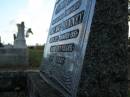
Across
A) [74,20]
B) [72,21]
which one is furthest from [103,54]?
[72,21]

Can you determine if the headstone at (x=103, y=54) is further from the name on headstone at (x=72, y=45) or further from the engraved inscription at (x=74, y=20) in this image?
the engraved inscription at (x=74, y=20)

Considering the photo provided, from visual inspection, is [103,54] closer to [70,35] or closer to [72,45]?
[72,45]

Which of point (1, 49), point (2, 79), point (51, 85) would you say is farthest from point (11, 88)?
point (1, 49)

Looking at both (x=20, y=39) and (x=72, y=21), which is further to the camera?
(x=20, y=39)

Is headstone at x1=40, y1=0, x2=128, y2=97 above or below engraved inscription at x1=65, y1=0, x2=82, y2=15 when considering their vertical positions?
below

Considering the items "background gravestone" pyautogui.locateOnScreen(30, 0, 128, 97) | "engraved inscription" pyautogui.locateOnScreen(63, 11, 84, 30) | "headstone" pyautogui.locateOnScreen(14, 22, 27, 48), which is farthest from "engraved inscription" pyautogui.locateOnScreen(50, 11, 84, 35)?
"headstone" pyautogui.locateOnScreen(14, 22, 27, 48)

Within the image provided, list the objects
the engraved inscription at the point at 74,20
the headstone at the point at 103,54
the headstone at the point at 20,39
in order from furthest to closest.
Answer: the headstone at the point at 20,39 < the engraved inscription at the point at 74,20 < the headstone at the point at 103,54

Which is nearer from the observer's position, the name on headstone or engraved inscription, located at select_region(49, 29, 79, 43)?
the name on headstone

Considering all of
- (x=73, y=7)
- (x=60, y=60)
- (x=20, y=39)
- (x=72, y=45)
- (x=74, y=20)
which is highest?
(x=20, y=39)

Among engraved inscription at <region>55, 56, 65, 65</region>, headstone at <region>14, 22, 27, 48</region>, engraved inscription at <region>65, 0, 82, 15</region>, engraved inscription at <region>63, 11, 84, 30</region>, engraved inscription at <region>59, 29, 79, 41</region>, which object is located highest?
headstone at <region>14, 22, 27, 48</region>

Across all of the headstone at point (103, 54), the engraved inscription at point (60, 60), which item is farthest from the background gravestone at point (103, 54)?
the engraved inscription at point (60, 60)

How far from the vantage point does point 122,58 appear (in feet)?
10.3

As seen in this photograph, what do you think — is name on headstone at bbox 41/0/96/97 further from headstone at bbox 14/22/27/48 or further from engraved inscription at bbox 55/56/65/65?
headstone at bbox 14/22/27/48

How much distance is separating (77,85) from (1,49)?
554 inches
